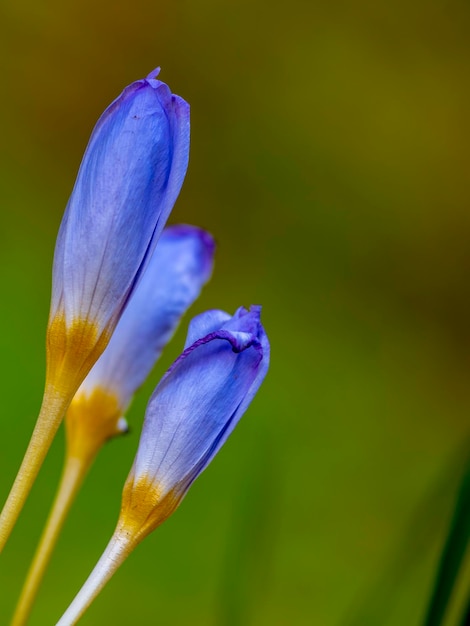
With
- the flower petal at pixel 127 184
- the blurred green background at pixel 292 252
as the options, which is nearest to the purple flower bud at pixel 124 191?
the flower petal at pixel 127 184

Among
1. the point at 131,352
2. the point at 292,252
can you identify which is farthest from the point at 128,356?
the point at 292,252

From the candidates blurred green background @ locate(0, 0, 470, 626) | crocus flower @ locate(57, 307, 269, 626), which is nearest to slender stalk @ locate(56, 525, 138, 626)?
crocus flower @ locate(57, 307, 269, 626)

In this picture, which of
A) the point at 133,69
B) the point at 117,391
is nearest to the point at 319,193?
the point at 133,69

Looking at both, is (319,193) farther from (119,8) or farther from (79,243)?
(79,243)

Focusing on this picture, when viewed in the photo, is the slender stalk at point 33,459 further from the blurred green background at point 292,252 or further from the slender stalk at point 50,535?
the blurred green background at point 292,252

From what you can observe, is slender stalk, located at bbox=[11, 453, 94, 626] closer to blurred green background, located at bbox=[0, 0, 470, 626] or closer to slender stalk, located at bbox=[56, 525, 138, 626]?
slender stalk, located at bbox=[56, 525, 138, 626]

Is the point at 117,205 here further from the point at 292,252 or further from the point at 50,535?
the point at 292,252
